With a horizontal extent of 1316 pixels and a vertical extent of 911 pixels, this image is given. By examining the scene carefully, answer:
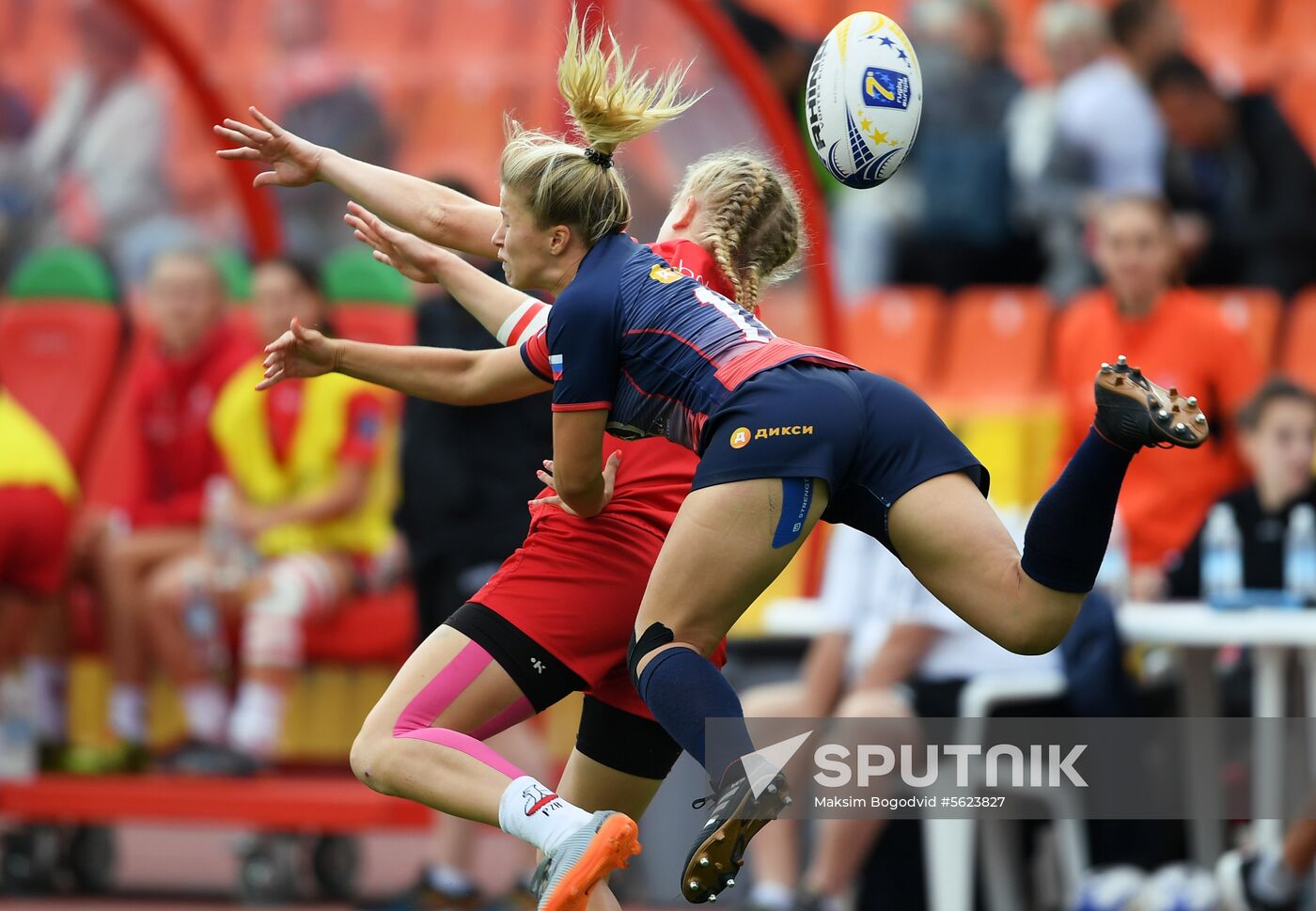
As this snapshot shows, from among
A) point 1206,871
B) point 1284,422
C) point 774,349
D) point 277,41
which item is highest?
point 277,41

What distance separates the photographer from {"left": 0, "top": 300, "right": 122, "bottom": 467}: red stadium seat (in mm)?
9594

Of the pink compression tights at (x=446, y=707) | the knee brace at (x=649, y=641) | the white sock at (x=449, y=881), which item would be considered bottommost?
the white sock at (x=449, y=881)

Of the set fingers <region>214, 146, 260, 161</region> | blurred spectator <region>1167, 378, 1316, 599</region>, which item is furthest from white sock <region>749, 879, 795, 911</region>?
fingers <region>214, 146, 260, 161</region>

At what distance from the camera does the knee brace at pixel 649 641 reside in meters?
4.29

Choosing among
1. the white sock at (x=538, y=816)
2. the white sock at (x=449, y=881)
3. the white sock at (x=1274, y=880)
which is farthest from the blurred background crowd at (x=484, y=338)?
the white sock at (x=538, y=816)

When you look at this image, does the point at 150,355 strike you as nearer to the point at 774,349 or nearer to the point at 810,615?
the point at 810,615

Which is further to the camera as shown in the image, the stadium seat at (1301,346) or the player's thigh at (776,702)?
the stadium seat at (1301,346)

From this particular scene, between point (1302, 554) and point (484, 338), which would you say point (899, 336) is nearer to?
point (484, 338)

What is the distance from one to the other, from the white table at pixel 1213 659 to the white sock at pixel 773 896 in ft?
4.42

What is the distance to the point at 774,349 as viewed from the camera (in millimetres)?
4367

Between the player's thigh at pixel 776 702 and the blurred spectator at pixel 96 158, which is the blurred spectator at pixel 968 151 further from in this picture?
the blurred spectator at pixel 96 158

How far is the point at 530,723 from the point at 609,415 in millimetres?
3768

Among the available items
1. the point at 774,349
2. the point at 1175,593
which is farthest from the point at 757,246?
the point at 1175,593

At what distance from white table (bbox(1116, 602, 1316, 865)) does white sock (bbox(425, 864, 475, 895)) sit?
232 centimetres
